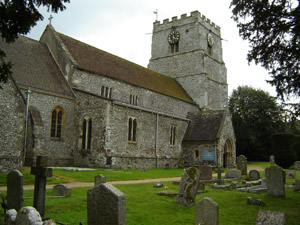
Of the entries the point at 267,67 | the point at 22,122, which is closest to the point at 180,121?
the point at 22,122

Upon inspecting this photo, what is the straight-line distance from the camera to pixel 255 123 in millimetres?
42656

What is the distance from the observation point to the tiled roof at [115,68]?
22812 millimetres

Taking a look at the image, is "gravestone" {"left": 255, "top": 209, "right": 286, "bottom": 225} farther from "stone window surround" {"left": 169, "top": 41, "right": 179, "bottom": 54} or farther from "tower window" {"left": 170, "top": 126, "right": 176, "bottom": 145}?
"stone window surround" {"left": 169, "top": 41, "right": 179, "bottom": 54}

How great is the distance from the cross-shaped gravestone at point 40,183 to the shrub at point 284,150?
26.4m

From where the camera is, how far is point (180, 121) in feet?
92.0

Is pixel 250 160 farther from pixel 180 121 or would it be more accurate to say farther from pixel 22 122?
pixel 22 122

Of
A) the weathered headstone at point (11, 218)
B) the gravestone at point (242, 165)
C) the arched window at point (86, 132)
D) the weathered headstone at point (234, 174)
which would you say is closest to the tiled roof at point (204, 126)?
the gravestone at point (242, 165)

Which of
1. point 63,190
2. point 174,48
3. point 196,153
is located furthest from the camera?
point 174,48

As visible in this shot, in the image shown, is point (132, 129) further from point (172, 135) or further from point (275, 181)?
point (275, 181)

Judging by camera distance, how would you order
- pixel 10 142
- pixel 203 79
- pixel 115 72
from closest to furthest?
pixel 10 142, pixel 115 72, pixel 203 79

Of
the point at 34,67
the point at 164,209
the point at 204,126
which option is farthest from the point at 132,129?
the point at 164,209

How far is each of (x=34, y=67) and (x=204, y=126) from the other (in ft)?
51.9

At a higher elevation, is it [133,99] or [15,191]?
[133,99]

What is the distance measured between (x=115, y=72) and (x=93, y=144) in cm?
756
